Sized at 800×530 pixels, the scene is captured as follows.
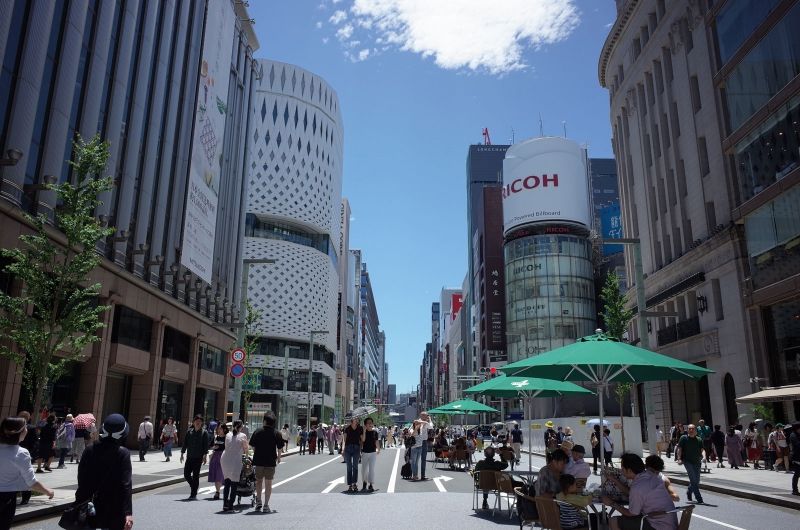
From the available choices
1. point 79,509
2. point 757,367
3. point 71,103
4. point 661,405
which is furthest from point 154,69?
point 661,405

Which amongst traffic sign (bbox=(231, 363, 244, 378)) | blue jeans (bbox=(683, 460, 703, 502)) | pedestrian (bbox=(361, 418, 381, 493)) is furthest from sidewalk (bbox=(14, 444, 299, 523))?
blue jeans (bbox=(683, 460, 703, 502))

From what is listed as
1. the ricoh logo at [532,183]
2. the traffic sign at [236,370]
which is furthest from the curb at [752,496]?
the ricoh logo at [532,183]

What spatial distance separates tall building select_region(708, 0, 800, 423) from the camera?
26.1 m

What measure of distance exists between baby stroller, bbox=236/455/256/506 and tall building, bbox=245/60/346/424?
243 ft

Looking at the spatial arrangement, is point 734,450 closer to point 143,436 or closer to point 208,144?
point 143,436

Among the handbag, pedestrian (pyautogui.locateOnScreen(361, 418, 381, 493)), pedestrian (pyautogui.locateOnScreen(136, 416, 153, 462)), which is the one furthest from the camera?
pedestrian (pyautogui.locateOnScreen(136, 416, 153, 462))

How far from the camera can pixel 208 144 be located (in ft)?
132

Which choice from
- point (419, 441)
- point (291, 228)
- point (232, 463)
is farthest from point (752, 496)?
point (291, 228)

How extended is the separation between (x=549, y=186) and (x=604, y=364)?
8060 cm

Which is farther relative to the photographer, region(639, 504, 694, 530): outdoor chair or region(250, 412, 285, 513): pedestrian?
region(250, 412, 285, 513): pedestrian

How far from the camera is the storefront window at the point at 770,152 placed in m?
26.0

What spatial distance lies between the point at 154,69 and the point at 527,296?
6588 centimetres

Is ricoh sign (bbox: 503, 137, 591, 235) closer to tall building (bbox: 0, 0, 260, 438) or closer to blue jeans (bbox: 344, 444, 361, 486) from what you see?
tall building (bbox: 0, 0, 260, 438)

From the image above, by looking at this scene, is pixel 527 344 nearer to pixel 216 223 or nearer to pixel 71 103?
pixel 216 223
